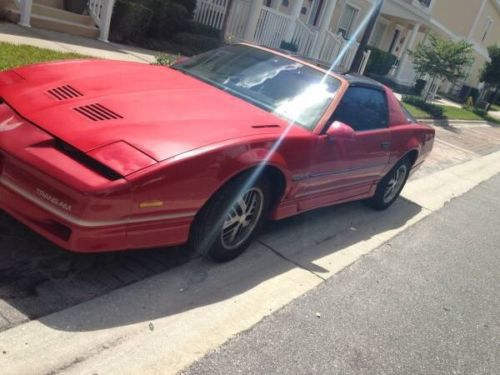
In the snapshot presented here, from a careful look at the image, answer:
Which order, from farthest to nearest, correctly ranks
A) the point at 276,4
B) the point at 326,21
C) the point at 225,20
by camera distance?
the point at 326,21 → the point at 276,4 → the point at 225,20

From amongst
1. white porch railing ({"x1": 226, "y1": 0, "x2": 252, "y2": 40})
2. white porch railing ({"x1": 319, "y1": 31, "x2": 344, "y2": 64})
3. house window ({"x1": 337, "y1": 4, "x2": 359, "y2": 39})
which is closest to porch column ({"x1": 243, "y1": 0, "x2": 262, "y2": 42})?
white porch railing ({"x1": 226, "y1": 0, "x2": 252, "y2": 40})

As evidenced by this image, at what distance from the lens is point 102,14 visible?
11352 millimetres

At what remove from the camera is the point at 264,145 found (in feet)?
12.2

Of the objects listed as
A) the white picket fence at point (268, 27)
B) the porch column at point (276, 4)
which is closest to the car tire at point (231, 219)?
the white picket fence at point (268, 27)

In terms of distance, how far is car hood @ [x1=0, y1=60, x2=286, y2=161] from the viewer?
3.19 metres

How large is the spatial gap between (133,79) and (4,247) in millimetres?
1581

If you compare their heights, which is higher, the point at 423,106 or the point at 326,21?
the point at 326,21

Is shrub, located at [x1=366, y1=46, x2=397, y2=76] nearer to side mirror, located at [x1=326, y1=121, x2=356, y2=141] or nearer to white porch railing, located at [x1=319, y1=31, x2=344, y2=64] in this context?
white porch railing, located at [x1=319, y1=31, x2=344, y2=64]

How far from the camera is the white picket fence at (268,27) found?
1636 cm

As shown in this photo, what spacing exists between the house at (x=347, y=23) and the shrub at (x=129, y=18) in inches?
165

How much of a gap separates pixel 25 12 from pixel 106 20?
5.92 ft

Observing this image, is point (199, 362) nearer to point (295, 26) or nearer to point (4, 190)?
point (4, 190)

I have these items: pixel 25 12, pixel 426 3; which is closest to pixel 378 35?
pixel 426 3

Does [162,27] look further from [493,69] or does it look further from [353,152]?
[493,69]
